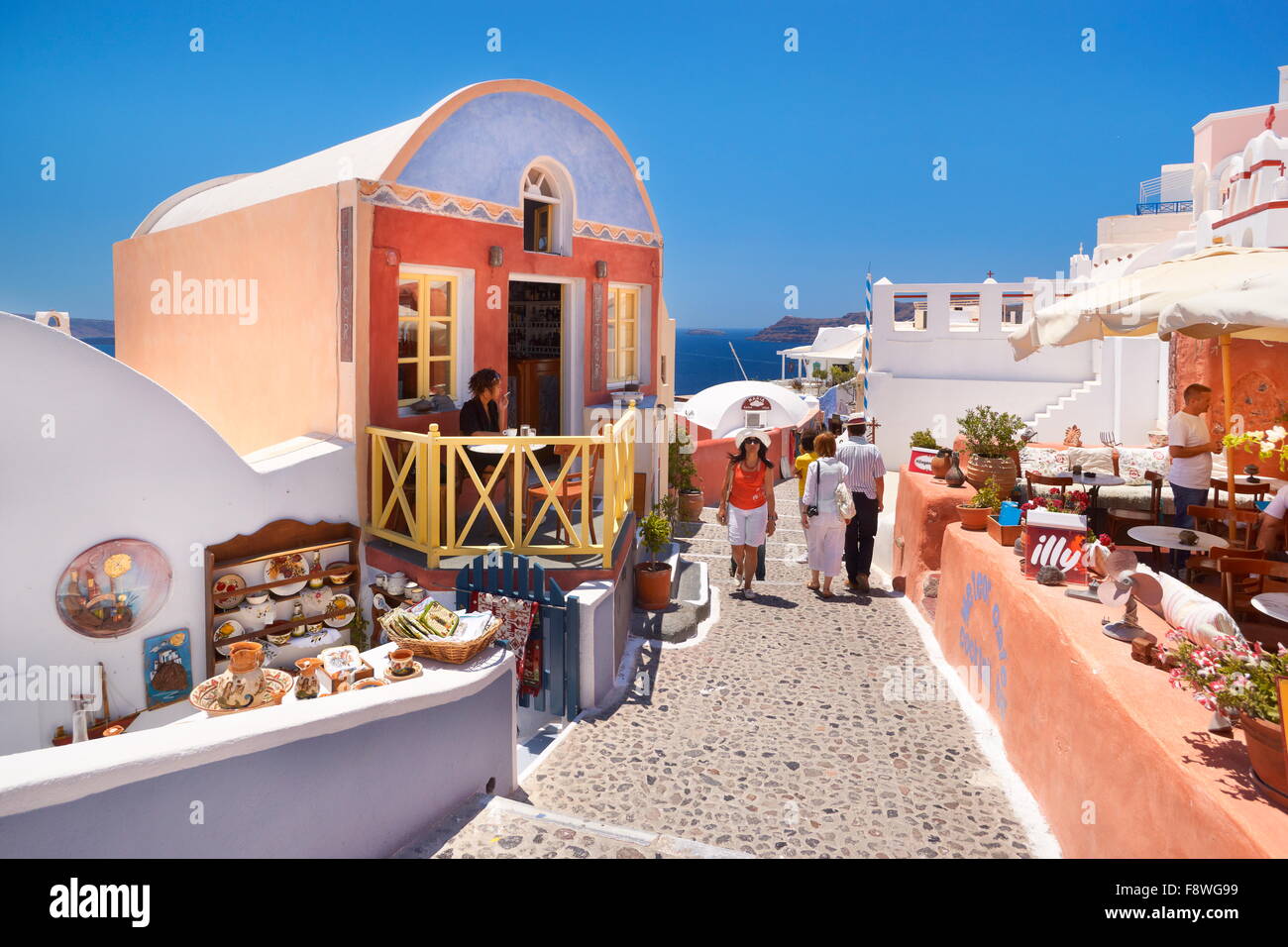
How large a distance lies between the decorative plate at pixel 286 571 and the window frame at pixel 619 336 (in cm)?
524

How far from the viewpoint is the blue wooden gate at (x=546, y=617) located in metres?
6.49

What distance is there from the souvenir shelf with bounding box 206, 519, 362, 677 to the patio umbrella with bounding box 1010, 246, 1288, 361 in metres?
6.70

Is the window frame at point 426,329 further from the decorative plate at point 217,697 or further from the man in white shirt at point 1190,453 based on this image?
the man in white shirt at point 1190,453

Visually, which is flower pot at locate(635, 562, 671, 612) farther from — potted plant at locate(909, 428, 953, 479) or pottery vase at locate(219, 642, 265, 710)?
pottery vase at locate(219, 642, 265, 710)

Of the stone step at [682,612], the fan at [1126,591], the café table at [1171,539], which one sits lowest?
the stone step at [682,612]

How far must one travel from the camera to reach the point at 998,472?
25.2 ft

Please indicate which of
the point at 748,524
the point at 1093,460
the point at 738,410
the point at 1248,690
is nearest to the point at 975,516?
the point at 748,524

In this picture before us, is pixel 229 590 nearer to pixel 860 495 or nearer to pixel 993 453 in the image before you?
pixel 860 495

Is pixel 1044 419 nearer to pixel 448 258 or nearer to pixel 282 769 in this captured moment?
pixel 448 258

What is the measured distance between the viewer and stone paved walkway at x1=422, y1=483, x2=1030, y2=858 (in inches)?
182

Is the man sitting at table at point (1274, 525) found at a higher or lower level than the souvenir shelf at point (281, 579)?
higher

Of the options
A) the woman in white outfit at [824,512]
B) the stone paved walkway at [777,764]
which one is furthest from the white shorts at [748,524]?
the stone paved walkway at [777,764]

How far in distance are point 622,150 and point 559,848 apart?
902 centimetres

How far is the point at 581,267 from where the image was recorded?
10.2 metres
